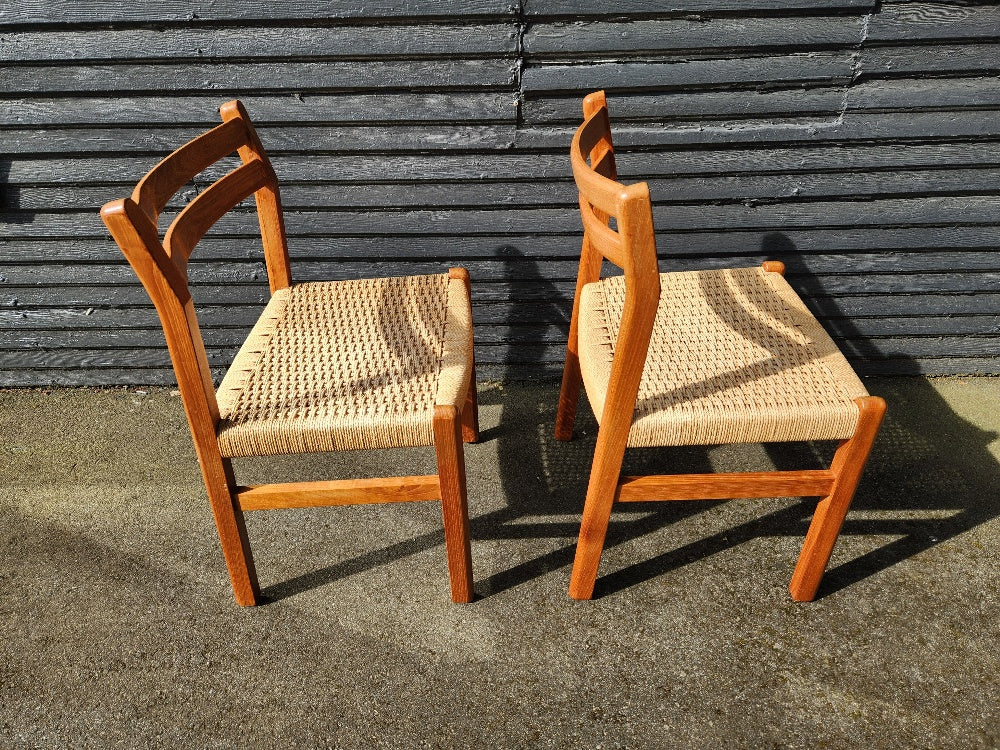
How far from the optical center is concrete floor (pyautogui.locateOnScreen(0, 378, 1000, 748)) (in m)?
1.45

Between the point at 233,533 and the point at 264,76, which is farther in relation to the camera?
the point at 264,76

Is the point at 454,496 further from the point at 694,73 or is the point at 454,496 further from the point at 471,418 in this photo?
the point at 694,73

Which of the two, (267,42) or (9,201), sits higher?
(267,42)

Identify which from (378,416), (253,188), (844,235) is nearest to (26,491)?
(253,188)

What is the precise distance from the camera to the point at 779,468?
210cm

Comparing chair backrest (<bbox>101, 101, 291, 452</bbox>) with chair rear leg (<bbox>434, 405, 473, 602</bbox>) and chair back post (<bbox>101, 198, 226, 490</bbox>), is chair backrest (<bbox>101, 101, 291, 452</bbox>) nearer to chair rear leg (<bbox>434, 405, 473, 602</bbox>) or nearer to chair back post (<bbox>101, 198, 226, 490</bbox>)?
chair back post (<bbox>101, 198, 226, 490</bbox>)

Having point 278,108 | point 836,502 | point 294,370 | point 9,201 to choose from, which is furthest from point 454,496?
point 9,201

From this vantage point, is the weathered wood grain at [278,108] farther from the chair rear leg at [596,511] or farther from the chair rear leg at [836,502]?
the chair rear leg at [836,502]

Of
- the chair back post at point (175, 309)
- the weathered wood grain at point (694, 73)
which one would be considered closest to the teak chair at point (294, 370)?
the chair back post at point (175, 309)

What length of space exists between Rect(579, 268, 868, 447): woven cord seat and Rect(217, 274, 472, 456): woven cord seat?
34 cm

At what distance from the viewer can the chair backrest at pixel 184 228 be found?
114cm

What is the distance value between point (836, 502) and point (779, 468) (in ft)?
1.96

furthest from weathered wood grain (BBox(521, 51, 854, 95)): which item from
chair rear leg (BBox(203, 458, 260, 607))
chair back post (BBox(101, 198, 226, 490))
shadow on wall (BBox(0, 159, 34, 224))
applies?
shadow on wall (BBox(0, 159, 34, 224))

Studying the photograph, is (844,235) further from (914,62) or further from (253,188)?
(253,188)
